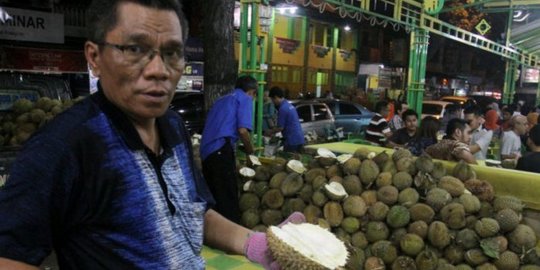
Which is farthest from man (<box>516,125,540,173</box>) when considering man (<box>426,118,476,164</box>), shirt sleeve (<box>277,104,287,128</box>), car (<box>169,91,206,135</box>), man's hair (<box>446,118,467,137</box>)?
car (<box>169,91,206,135</box>)

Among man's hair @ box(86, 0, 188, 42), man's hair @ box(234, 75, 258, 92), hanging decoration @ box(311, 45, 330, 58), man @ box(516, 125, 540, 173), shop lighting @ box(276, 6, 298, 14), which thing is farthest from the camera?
hanging decoration @ box(311, 45, 330, 58)

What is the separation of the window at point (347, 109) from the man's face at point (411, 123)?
508cm

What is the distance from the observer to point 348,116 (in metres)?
11.9

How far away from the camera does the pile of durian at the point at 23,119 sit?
16.8ft

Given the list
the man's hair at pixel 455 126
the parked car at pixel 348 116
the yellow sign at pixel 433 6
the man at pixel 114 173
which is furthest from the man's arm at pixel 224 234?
the parked car at pixel 348 116

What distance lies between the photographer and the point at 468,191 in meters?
3.99

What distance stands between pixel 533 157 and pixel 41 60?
10.7 m

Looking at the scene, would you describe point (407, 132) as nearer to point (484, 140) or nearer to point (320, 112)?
point (484, 140)

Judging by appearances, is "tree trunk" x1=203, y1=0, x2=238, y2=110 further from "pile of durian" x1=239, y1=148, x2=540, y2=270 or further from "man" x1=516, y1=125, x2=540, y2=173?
"man" x1=516, y1=125, x2=540, y2=173

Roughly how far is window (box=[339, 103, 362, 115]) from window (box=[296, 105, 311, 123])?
1484 millimetres

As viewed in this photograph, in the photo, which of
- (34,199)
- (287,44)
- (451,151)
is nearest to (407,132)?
(451,151)

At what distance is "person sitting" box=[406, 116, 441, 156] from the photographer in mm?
5906

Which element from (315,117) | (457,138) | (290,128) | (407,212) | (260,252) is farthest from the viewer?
(315,117)

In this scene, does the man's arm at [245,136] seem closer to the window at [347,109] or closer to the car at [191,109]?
the car at [191,109]
